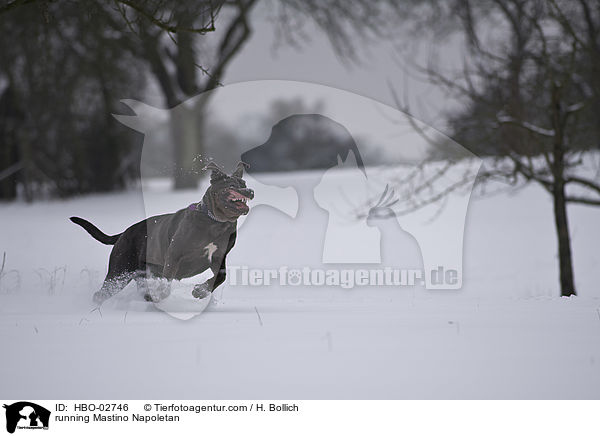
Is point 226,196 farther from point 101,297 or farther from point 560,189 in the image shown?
point 560,189

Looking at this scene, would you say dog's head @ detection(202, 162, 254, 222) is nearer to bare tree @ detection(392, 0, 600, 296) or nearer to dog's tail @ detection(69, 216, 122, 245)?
dog's tail @ detection(69, 216, 122, 245)

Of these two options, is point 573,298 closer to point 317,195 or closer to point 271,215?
point 271,215

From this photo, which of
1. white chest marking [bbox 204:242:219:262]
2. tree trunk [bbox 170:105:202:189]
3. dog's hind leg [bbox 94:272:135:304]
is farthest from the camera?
tree trunk [bbox 170:105:202:189]

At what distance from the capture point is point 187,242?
3.88 meters

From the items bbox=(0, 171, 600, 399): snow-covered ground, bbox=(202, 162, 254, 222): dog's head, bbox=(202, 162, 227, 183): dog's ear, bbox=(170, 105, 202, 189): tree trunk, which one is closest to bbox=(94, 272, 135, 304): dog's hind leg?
bbox=(0, 171, 600, 399): snow-covered ground

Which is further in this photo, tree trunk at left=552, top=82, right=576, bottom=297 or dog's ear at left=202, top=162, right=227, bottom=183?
tree trunk at left=552, top=82, right=576, bottom=297

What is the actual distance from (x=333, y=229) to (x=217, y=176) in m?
6.56

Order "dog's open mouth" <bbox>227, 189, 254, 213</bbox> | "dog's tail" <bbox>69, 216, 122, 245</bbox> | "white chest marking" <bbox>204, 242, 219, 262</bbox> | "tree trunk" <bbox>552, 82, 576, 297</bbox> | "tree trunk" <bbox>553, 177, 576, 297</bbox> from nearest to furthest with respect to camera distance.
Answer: "dog's open mouth" <bbox>227, 189, 254, 213</bbox> < "white chest marking" <bbox>204, 242, 219, 262</bbox> < "dog's tail" <bbox>69, 216, 122, 245</bbox> < "tree trunk" <bbox>552, 82, 576, 297</bbox> < "tree trunk" <bbox>553, 177, 576, 297</bbox>

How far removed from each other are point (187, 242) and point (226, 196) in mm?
443

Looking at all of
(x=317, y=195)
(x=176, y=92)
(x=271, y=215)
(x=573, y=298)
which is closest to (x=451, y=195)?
(x=317, y=195)
